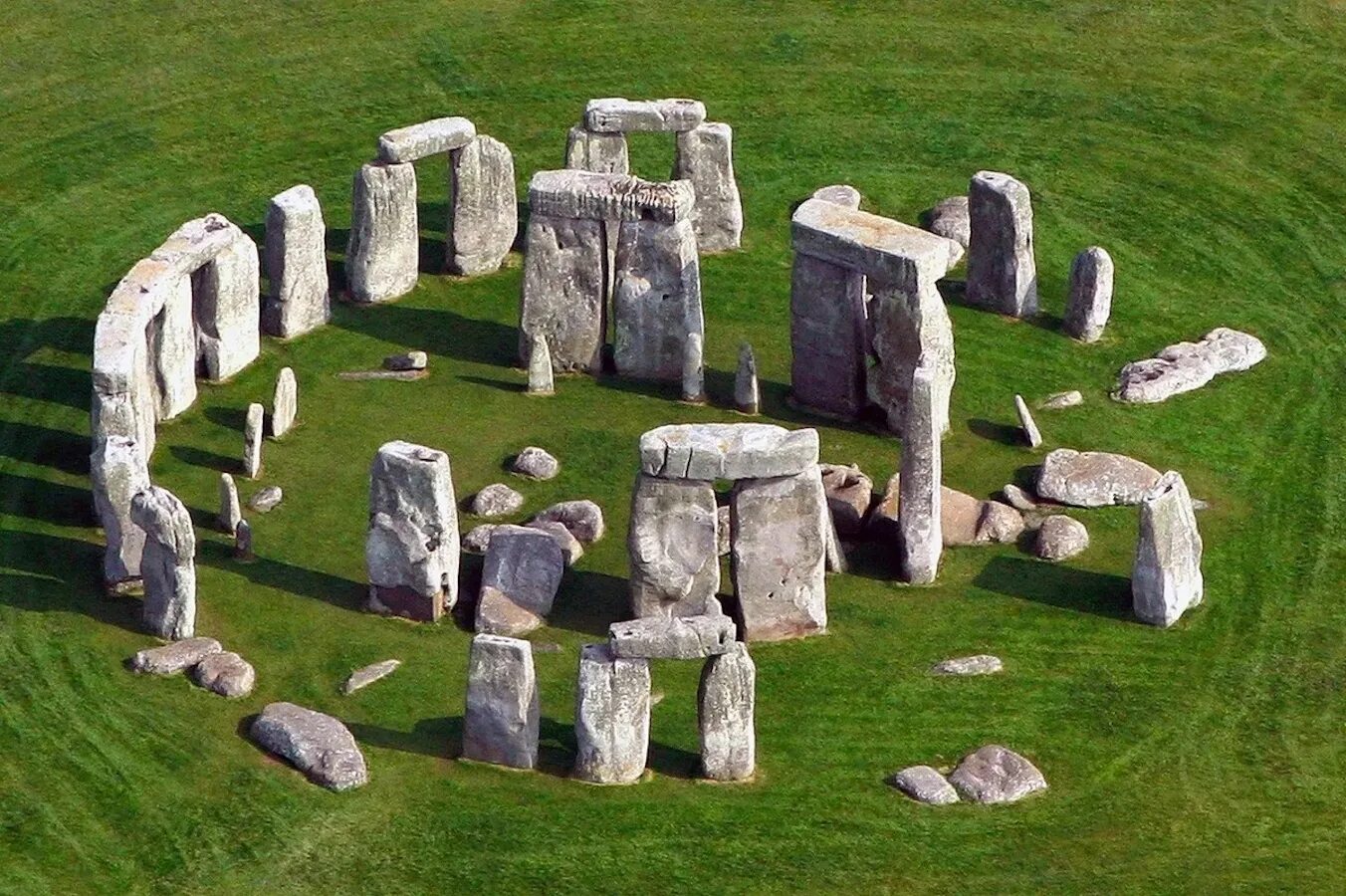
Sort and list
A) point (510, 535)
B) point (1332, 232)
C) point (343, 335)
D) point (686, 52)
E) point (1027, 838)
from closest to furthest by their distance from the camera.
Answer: point (1027, 838)
point (510, 535)
point (343, 335)
point (1332, 232)
point (686, 52)

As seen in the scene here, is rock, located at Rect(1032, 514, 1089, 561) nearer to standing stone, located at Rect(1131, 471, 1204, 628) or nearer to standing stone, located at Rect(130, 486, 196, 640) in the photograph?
standing stone, located at Rect(1131, 471, 1204, 628)

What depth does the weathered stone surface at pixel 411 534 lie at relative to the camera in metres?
32.9

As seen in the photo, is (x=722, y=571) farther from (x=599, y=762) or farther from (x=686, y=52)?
(x=686, y=52)

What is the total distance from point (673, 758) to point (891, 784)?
2.17m

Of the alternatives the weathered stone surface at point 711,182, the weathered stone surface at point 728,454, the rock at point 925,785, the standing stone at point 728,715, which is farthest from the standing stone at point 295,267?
the rock at point 925,785

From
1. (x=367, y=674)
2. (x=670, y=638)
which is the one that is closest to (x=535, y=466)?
(x=367, y=674)

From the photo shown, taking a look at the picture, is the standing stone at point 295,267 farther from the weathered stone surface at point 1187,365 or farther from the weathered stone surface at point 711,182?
the weathered stone surface at point 1187,365

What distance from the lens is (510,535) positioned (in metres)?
33.7

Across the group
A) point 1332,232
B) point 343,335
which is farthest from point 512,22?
point 1332,232

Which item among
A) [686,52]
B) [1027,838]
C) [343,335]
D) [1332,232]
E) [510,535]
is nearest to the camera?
[1027,838]

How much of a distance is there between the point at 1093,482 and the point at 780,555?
16.1ft

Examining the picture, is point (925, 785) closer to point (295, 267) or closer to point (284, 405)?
point (284, 405)

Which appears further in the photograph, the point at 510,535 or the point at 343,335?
the point at 343,335

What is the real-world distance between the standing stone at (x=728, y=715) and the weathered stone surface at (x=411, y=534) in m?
3.90
